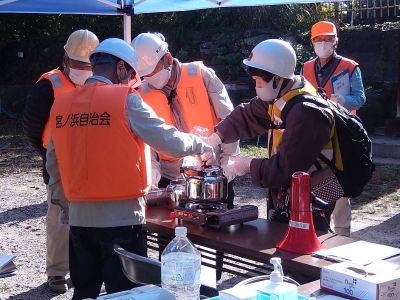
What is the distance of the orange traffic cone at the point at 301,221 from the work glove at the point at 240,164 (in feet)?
1.83

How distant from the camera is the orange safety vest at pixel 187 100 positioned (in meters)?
4.28

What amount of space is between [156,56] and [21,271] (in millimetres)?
2295

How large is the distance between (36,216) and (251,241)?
14.7 ft

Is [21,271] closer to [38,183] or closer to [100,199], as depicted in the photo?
[100,199]

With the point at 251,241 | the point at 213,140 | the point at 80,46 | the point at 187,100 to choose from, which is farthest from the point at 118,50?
the point at 80,46

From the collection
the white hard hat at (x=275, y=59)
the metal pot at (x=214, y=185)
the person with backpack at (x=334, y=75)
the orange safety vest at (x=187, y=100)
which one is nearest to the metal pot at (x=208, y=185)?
the metal pot at (x=214, y=185)

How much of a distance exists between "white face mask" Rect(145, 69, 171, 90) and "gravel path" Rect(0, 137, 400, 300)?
5.08 ft

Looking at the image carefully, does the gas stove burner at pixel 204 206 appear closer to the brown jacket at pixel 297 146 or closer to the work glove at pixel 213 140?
the brown jacket at pixel 297 146

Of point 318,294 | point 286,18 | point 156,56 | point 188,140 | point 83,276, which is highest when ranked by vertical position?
point 286,18

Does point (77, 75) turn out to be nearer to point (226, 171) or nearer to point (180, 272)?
point (226, 171)

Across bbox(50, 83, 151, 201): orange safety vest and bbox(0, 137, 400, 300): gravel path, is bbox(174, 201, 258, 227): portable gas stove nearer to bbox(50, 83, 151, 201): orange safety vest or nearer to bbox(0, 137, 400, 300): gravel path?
bbox(50, 83, 151, 201): orange safety vest

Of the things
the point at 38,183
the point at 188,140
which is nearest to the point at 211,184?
the point at 188,140

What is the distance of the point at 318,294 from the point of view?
2.36m

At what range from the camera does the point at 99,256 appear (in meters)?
3.35
